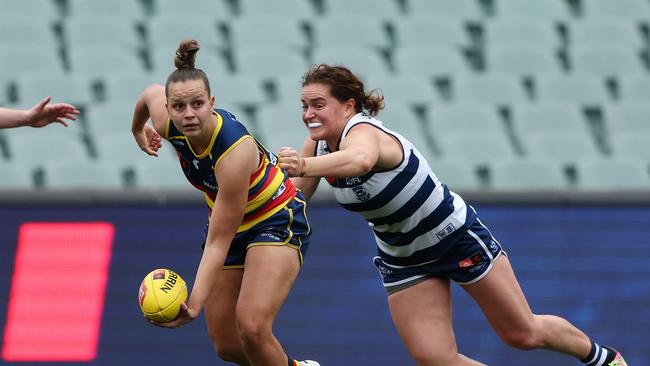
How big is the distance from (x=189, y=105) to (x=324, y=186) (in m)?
3.83

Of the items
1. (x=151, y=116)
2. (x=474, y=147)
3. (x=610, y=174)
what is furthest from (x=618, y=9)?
(x=151, y=116)

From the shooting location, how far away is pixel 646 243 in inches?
283

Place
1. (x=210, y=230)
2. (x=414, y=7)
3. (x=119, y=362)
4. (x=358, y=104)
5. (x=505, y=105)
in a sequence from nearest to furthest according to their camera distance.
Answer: (x=210, y=230), (x=358, y=104), (x=119, y=362), (x=505, y=105), (x=414, y=7)

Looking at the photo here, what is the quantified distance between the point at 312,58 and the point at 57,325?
16.6 feet

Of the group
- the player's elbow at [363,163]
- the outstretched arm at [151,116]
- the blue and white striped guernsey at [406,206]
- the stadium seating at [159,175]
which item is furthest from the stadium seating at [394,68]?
the player's elbow at [363,163]

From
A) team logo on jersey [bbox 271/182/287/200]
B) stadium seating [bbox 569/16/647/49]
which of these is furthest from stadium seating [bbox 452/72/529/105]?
team logo on jersey [bbox 271/182/287/200]

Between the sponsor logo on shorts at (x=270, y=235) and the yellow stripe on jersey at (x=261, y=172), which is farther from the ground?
the yellow stripe on jersey at (x=261, y=172)

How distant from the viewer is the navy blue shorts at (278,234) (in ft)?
18.5

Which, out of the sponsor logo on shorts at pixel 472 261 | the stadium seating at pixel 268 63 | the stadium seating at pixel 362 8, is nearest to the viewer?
the sponsor logo on shorts at pixel 472 261

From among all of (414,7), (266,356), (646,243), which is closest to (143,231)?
(266,356)

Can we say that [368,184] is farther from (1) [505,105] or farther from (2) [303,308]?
(1) [505,105]

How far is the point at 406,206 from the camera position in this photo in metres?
5.57

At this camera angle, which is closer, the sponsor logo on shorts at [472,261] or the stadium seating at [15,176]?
the sponsor logo on shorts at [472,261]

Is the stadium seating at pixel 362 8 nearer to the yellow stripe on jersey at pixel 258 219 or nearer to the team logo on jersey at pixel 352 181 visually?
the yellow stripe on jersey at pixel 258 219
